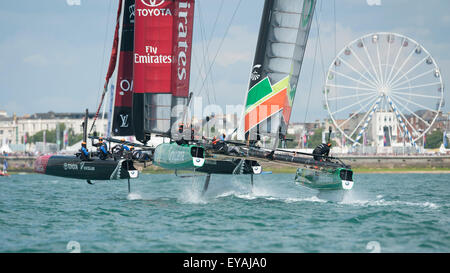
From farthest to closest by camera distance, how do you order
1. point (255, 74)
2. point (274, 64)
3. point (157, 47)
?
point (255, 74)
point (274, 64)
point (157, 47)

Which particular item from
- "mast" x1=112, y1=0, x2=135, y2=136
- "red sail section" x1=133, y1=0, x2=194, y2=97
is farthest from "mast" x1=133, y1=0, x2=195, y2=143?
"mast" x1=112, y1=0, x2=135, y2=136

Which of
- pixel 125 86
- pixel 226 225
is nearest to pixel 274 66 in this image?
pixel 125 86

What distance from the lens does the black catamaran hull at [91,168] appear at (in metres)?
20.5

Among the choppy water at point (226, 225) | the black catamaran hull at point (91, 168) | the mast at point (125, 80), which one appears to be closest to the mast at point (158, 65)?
Result: the black catamaran hull at point (91, 168)

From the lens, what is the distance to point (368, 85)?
6009 cm

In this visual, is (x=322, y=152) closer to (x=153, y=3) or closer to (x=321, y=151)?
(x=321, y=151)

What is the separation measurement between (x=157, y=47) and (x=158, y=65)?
59 centimetres

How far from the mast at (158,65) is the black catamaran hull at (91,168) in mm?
1401

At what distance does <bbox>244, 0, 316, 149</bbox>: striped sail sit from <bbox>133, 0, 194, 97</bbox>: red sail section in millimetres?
2795

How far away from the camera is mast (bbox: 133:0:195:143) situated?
802 inches

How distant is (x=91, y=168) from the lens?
20.9 m

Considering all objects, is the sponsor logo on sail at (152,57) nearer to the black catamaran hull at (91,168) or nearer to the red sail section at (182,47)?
the red sail section at (182,47)

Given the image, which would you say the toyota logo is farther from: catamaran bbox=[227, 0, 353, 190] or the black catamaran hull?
the black catamaran hull
